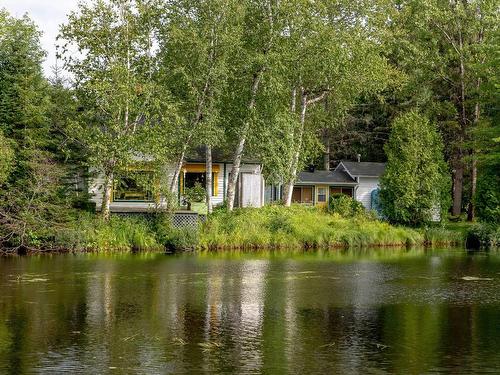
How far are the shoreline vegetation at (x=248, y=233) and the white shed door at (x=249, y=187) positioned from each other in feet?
14.7

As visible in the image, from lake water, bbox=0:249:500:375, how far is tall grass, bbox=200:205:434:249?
5.80 meters

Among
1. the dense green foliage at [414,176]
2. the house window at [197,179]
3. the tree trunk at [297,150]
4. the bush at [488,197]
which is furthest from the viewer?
the house window at [197,179]

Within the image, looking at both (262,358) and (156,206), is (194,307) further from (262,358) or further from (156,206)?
Answer: (156,206)

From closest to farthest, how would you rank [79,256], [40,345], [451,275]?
[40,345], [451,275], [79,256]

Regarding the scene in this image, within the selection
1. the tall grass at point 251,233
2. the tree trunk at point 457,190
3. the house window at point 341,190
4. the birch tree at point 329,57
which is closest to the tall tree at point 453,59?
the tree trunk at point 457,190

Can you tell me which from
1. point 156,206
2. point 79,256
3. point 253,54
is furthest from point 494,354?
point 253,54

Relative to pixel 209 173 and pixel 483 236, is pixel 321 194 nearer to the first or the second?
pixel 209 173

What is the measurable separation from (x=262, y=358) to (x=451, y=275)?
1505 centimetres

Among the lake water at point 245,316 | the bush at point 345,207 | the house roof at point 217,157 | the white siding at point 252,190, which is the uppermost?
the house roof at point 217,157

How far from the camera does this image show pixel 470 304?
71.8 feet

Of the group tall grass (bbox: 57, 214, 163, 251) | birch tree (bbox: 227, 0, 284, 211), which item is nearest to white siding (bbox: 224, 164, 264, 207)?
birch tree (bbox: 227, 0, 284, 211)

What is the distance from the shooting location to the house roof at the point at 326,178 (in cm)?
5536

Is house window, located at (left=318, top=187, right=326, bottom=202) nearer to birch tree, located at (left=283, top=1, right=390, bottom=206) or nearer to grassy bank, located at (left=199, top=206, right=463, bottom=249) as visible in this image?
birch tree, located at (left=283, top=1, right=390, bottom=206)

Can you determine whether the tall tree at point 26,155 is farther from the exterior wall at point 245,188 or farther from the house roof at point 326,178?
the house roof at point 326,178
